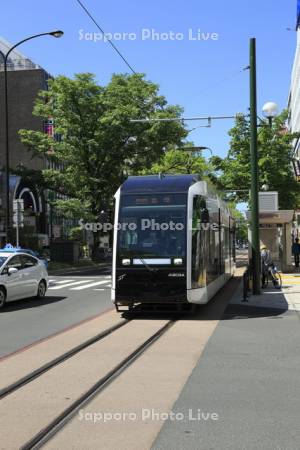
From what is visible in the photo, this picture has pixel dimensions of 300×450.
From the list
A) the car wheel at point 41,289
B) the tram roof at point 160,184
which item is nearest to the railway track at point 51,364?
the tram roof at point 160,184

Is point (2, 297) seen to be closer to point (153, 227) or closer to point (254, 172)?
point (153, 227)

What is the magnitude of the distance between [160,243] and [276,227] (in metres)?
15.9

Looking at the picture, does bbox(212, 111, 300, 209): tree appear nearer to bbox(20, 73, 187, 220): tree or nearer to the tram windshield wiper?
bbox(20, 73, 187, 220): tree

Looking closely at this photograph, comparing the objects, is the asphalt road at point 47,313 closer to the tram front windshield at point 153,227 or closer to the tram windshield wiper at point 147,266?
the tram windshield wiper at point 147,266

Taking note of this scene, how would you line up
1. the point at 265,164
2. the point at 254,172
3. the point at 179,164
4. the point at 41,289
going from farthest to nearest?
the point at 179,164
the point at 265,164
the point at 41,289
the point at 254,172

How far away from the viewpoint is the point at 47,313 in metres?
14.6

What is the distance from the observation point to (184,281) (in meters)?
12.6

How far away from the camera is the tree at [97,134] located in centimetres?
4088

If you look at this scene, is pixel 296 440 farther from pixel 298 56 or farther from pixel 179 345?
pixel 298 56

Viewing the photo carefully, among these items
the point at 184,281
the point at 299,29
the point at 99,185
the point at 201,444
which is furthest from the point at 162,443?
the point at 299,29

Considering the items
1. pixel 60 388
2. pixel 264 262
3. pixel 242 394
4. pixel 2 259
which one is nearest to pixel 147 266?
pixel 2 259

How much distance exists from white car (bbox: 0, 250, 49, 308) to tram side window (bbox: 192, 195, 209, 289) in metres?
5.58

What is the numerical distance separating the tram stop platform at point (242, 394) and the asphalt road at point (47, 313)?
328cm

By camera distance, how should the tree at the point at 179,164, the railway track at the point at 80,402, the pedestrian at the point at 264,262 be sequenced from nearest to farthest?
1. the railway track at the point at 80,402
2. the pedestrian at the point at 264,262
3. the tree at the point at 179,164
